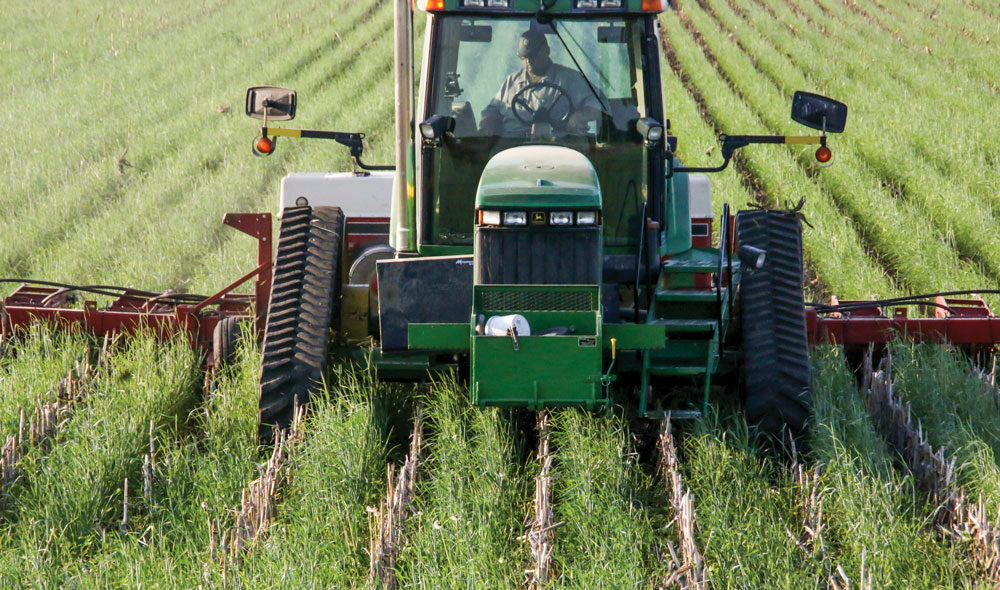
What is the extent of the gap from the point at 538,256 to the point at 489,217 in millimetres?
272

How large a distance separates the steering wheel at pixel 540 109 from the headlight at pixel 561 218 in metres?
0.72

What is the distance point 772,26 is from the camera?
21.5 m

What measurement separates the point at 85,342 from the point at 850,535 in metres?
4.31

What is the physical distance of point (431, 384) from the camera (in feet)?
19.3

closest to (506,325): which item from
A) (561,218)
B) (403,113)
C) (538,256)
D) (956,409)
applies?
(538,256)

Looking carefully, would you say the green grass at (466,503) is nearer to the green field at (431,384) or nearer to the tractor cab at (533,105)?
the green field at (431,384)

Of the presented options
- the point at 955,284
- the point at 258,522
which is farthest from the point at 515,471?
the point at 955,284

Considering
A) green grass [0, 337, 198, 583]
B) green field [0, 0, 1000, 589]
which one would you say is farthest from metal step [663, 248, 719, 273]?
green grass [0, 337, 198, 583]

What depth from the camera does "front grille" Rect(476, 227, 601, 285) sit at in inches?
194

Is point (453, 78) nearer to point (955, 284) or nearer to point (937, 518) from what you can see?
point (937, 518)

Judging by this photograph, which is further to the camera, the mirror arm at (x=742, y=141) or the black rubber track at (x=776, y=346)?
the mirror arm at (x=742, y=141)

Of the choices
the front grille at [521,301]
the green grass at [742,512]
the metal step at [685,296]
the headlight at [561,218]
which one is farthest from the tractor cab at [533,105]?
the green grass at [742,512]

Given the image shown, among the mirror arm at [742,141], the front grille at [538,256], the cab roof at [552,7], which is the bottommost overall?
the front grille at [538,256]

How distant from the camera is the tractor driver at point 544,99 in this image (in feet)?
18.0
